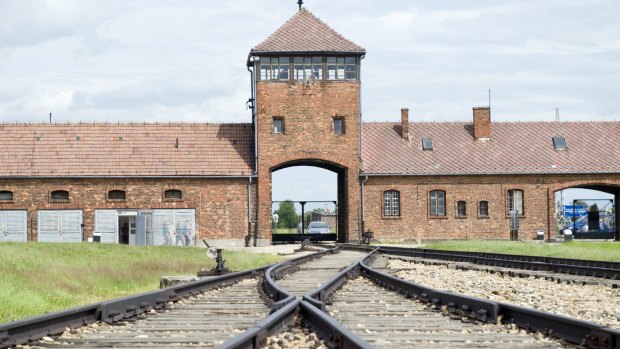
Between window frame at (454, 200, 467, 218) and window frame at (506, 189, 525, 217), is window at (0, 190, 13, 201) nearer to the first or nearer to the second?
window frame at (454, 200, 467, 218)

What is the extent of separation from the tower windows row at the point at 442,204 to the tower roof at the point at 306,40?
7603 millimetres

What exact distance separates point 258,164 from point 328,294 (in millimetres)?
32351

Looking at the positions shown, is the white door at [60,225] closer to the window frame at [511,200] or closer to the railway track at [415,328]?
the window frame at [511,200]

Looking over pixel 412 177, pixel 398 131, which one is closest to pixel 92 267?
pixel 412 177

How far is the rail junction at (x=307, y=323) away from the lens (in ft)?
22.3

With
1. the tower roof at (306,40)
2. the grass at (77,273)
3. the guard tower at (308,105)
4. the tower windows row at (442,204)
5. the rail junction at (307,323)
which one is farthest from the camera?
the tower windows row at (442,204)

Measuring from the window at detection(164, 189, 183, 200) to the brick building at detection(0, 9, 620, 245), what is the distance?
0.18 meters

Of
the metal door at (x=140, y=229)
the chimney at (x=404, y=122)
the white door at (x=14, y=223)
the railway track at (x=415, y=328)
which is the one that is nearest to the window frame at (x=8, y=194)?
the white door at (x=14, y=223)

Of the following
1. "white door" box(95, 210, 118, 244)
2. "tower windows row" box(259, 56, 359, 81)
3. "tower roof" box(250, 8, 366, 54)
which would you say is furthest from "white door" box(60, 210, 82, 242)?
"tower roof" box(250, 8, 366, 54)

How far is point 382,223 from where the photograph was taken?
44750mm

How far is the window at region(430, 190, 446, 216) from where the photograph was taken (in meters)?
45.4

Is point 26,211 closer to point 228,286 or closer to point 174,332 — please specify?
point 228,286

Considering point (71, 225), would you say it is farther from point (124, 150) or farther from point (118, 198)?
point (124, 150)

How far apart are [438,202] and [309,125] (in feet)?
25.5
